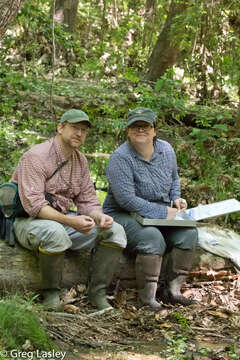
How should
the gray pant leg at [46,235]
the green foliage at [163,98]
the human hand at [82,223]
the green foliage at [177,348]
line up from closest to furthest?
the green foliage at [177,348]
the gray pant leg at [46,235]
the human hand at [82,223]
the green foliage at [163,98]

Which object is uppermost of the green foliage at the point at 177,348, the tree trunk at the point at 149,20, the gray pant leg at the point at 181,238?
the tree trunk at the point at 149,20

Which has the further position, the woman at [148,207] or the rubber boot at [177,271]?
the rubber boot at [177,271]

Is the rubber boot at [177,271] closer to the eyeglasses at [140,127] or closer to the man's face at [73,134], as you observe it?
the eyeglasses at [140,127]

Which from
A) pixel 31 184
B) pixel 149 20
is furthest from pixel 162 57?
pixel 31 184

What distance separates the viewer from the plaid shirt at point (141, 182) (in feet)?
13.4

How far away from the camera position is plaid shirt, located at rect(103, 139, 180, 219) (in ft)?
13.4

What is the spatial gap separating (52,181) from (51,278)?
78 centimetres

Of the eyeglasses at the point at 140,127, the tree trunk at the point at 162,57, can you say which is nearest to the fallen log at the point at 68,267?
the eyeglasses at the point at 140,127

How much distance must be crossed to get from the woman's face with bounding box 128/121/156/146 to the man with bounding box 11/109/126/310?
507mm

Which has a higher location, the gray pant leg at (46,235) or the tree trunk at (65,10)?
the tree trunk at (65,10)

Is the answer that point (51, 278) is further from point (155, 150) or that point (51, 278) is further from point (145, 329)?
point (155, 150)

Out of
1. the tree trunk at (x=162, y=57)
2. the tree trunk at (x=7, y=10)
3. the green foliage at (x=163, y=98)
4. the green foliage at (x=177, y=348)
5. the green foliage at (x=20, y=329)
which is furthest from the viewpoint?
the tree trunk at (x=162, y=57)

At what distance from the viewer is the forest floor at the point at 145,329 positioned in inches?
122

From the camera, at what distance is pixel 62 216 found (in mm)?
3621
